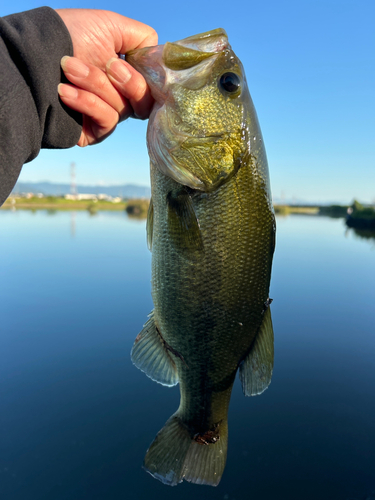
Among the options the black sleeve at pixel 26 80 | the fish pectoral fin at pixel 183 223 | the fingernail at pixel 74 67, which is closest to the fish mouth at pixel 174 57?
the fingernail at pixel 74 67

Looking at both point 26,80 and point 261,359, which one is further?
point 261,359

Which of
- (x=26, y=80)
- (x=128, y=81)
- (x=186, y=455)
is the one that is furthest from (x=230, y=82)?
(x=186, y=455)

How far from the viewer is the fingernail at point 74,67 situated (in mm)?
1543

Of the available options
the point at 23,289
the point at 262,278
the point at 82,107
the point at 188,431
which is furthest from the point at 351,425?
the point at 23,289

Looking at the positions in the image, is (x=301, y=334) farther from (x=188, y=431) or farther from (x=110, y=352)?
(x=188, y=431)

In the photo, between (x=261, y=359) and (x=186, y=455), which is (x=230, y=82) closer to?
(x=261, y=359)

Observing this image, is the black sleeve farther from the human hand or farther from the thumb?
the thumb

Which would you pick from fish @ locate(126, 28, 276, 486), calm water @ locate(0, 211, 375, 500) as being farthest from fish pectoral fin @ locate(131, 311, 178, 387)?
calm water @ locate(0, 211, 375, 500)

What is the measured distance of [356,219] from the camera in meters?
41.3

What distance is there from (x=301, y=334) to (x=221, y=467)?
A: 8.58 m

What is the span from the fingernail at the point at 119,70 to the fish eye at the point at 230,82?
1.63 feet

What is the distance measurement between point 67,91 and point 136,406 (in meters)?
6.34

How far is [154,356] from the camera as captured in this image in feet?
6.11

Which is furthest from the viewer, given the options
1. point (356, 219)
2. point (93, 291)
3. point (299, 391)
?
point (356, 219)
